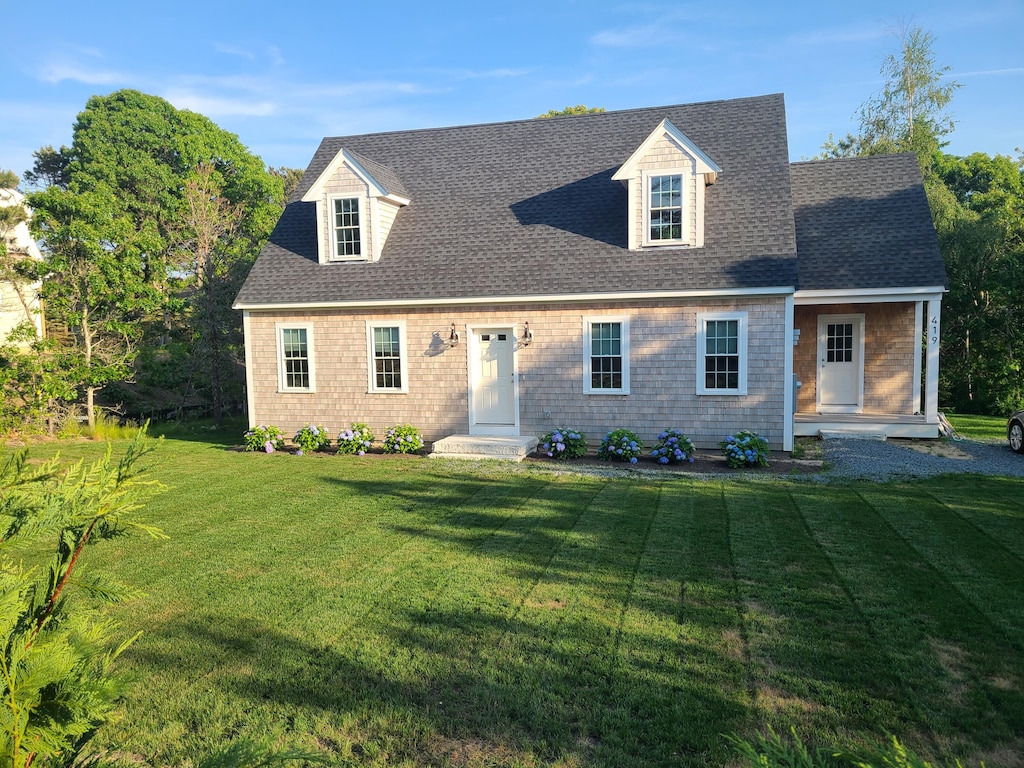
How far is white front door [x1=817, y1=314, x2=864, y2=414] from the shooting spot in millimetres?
16312

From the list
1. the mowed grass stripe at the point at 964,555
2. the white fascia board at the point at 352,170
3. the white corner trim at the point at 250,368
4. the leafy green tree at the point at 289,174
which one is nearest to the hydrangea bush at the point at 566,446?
the mowed grass stripe at the point at 964,555

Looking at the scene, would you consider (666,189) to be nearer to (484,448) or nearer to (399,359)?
(484,448)

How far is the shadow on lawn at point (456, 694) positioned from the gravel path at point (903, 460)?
26.1 feet

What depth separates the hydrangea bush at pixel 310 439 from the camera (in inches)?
576

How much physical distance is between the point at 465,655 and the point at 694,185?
441 inches

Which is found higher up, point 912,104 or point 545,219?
point 912,104

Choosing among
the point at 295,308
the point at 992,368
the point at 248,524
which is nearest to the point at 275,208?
the point at 295,308

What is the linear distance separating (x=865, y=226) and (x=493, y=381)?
931 cm

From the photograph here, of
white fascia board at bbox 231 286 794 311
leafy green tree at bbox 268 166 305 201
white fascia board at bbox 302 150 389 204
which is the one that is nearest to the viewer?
white fascia board at bbox 231 286 794 311

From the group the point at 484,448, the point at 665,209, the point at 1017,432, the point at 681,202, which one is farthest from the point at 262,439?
the point at 1017,432

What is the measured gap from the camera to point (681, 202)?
1381 cm

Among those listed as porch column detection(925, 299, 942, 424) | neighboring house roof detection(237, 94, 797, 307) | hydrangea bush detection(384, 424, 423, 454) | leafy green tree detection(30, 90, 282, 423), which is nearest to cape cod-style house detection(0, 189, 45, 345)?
leafy green tree detection(30, 90, 282, 423)

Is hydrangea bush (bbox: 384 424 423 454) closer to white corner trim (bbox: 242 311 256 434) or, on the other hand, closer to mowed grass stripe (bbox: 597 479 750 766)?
white corner trim (bbox: 242 311 256 434)

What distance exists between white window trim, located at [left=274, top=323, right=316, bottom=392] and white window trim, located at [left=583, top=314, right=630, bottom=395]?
6067 mm
